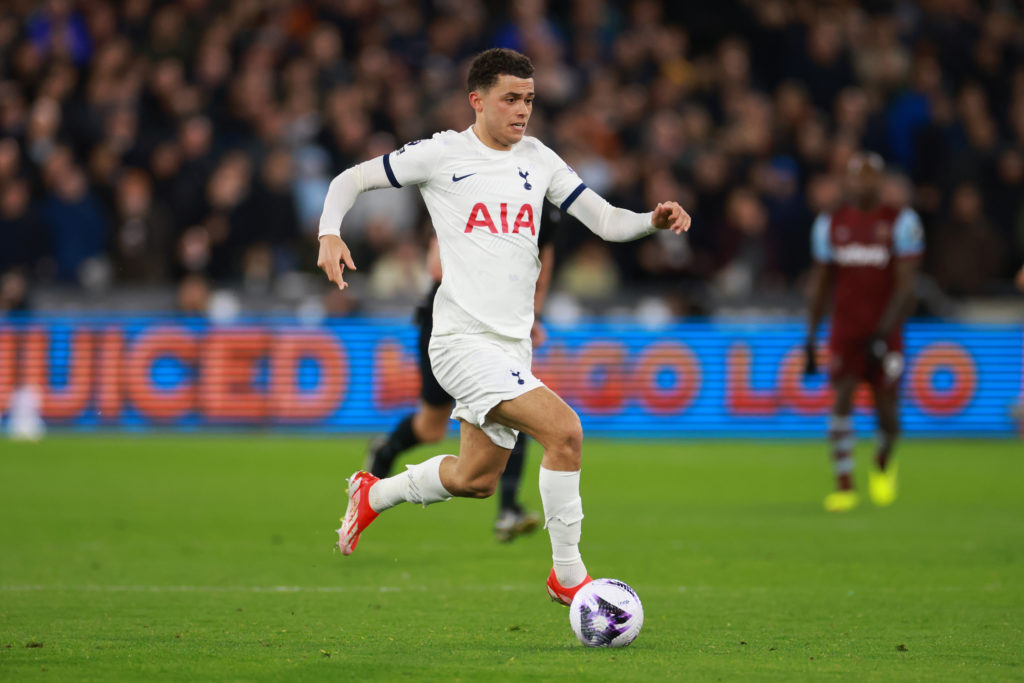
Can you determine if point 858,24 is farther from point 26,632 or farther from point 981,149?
point 26,632

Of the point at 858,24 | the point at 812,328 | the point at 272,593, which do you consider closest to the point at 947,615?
the point at 272,593

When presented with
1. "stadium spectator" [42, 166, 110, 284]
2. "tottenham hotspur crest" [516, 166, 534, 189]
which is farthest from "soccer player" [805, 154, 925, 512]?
"stadium spectator" [42, 166, 110, 284]

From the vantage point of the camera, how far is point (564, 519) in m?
6.28

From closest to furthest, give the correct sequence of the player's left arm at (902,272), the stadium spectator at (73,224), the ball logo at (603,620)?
1. the ball logo at (603,620)
2. the player's left arm at (902,272)
3. the stadium spectator at (73,224)

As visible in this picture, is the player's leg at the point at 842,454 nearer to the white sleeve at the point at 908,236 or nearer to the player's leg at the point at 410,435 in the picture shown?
the white sleeve at the point at 908,236

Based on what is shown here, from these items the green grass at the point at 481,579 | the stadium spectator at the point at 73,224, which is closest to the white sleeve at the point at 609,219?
the green grass at the point at 481,579

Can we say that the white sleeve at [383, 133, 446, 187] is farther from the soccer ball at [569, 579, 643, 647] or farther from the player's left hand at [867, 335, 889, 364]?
the player's left hand at [867, 335, 889, 364]

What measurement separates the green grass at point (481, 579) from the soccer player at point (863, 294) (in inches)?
24.4

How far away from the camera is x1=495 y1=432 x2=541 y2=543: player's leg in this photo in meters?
9.12

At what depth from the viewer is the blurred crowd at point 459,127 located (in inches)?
685

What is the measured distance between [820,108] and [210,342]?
8.51m

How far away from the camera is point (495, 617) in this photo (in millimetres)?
6789

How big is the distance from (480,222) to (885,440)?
635 centimetres

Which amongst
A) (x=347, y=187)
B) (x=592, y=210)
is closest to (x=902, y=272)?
(x=592, y=210)
